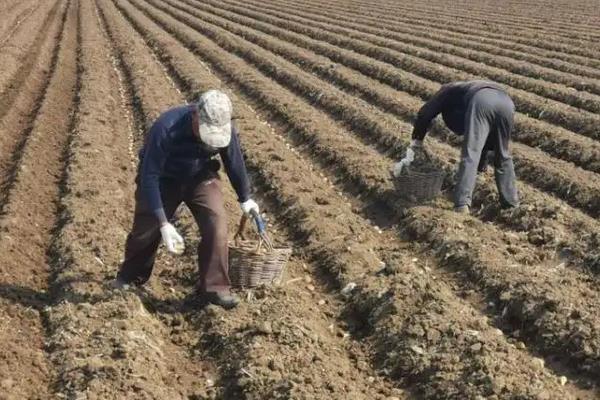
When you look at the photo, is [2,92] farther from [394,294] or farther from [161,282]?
[394,294]

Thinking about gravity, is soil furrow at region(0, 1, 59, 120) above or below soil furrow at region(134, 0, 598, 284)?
below

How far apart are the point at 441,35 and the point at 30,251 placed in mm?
16676

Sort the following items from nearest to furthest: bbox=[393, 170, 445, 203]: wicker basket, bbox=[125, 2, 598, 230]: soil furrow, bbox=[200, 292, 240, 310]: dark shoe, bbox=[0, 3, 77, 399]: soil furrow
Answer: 1. bbox=[0, 3, 77, 399]: soil furrow
2. bbox=[200, 292, 240, 310]: dark shoe
3. bbox=[393, 170, 445, 203]: wicker basket
4. bbox=[125, 2, 598, 230]: soil furrow

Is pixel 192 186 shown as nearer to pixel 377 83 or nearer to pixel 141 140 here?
pixel 141 140

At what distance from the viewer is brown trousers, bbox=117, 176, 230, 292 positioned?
5230 mm

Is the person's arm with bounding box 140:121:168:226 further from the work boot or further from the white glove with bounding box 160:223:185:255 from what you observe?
the work boot

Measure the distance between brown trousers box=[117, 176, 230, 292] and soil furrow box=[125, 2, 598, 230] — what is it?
423 cm

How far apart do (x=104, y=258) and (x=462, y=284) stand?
294 cm

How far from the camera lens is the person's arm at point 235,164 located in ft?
16.8

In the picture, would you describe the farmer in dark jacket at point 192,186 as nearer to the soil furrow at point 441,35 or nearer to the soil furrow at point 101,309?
the soil furrow at point 101,309

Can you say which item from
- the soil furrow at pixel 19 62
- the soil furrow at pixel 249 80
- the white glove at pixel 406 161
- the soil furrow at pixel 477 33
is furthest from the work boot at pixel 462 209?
the soil furrow at pixel 477 33

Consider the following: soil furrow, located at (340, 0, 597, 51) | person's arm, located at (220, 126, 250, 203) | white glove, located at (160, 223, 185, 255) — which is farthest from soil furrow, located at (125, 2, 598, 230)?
soil furrow, located at (340, 0, 597, 51)

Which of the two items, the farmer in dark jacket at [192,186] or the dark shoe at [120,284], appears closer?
the farmer in dark jacket at [192,186]

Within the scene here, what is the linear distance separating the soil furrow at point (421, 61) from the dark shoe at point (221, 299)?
6739mm
